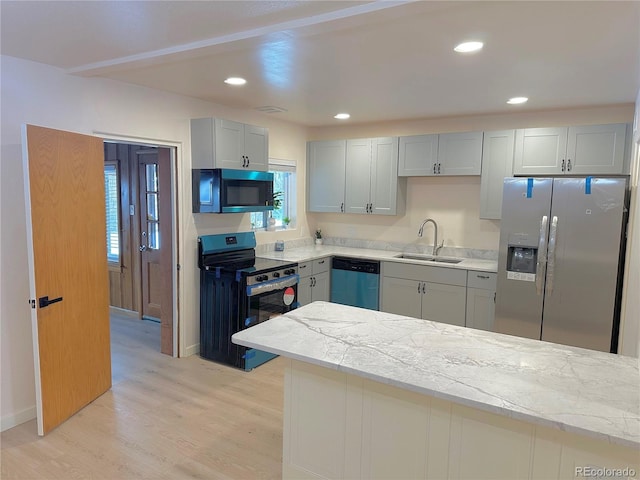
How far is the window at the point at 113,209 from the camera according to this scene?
5324 millimetres

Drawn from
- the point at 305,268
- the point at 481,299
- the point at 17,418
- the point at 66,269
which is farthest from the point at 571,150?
the point at 17,418

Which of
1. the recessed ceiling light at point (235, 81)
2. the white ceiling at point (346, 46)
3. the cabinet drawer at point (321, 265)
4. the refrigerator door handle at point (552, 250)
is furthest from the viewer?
the cabinet drawer at point (321, 265)

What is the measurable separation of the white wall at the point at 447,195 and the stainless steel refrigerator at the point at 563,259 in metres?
0.87

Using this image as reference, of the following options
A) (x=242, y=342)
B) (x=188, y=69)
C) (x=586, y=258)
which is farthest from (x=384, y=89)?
(x=242, y=342)

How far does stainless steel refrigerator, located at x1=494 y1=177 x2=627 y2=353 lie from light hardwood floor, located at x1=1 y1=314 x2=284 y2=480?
7.45 ft

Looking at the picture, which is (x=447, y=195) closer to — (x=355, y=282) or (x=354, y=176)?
(x=354, y=176)

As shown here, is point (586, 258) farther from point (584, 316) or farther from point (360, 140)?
point (360, 140)

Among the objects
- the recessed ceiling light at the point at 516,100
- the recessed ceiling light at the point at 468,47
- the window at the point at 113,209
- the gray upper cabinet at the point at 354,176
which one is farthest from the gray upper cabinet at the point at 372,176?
the window at the point at 113,209

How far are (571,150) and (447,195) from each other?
130cm

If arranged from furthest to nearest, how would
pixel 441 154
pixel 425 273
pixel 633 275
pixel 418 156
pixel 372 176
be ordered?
pixel 372 176
pixel 418 156
pixel 441 154
pixel 425 273
pixel 633 275

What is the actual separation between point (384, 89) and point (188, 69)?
151 centimetres

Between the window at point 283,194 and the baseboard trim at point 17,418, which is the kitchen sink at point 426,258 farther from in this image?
the baseboard trim at point 17,418

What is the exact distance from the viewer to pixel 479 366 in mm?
1746

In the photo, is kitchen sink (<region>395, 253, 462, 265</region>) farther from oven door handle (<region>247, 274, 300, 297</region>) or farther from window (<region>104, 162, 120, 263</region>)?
window (<region>104, 162, 120, 263</region>)
